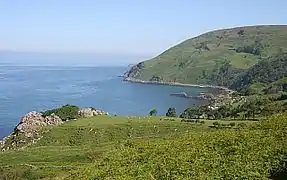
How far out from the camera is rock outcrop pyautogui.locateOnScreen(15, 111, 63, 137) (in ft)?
339

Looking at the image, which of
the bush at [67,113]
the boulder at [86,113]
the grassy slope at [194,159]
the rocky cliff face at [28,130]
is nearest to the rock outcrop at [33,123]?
the rocky cliff face at [28,130]

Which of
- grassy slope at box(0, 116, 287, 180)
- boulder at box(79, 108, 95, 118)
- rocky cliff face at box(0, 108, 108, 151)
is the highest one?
grassy slope at box(0, 116, 287, 180)

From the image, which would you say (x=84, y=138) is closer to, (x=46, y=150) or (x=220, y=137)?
(x=46, y=150)

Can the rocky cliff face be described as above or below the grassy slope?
below

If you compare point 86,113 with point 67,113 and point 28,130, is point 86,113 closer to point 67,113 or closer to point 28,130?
point 67,113

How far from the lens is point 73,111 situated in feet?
405

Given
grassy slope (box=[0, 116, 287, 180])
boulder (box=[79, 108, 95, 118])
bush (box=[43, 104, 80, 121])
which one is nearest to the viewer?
grassy slope (box=[0, 116, 287, 180])

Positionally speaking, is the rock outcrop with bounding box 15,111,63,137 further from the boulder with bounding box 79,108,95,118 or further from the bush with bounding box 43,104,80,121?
the boulder with bounding box 79,108,95,118

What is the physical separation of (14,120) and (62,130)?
80302 millimetres

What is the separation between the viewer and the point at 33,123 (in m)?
108

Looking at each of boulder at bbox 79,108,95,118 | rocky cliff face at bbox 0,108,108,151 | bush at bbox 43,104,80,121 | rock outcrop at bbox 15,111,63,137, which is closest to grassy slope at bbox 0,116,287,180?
rocky cliff face at bbox 0,108,108,151

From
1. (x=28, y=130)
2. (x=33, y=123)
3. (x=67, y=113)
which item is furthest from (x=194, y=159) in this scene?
(x=67, y=113)

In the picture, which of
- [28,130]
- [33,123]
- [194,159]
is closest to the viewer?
[194,159]

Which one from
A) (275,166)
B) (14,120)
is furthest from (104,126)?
(14,120)
